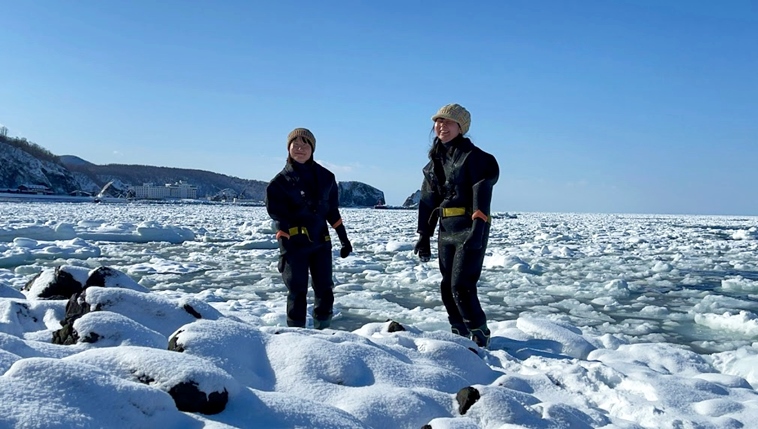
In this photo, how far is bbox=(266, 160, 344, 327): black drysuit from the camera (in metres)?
3.38

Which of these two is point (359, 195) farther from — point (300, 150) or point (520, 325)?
point (300, 150)

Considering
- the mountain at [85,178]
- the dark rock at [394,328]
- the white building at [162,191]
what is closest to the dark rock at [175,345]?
the dark rock at [394,328]

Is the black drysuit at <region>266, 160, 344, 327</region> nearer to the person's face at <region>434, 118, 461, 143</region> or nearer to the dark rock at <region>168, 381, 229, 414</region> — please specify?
the person's face at <region>434, 118, 461, 143</region>

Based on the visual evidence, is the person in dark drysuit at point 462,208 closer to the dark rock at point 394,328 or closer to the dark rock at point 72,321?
the dark rock at point 394,328

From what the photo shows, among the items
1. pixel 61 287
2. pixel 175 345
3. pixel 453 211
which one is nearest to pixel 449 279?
pixel 453 211

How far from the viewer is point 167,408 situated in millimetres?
1413

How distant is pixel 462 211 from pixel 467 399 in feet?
5.10

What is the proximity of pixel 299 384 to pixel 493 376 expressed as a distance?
1.03 metres

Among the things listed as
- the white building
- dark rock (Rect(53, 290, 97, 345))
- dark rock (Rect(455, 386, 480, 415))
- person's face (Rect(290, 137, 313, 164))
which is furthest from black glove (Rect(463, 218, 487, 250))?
the white building

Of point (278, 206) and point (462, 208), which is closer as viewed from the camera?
point (462, 208)

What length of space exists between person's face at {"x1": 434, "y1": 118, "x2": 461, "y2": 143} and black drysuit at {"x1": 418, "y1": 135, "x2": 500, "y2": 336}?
0.03 m

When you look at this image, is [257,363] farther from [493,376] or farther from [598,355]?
[598,355]

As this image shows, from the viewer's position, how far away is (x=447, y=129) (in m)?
3.29

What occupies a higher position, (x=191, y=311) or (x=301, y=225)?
(x=301, y=225)
